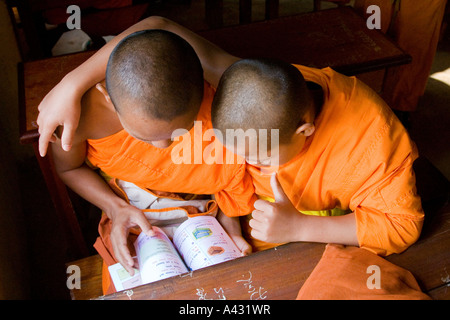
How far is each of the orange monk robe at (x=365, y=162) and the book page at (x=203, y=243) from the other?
0.34 m

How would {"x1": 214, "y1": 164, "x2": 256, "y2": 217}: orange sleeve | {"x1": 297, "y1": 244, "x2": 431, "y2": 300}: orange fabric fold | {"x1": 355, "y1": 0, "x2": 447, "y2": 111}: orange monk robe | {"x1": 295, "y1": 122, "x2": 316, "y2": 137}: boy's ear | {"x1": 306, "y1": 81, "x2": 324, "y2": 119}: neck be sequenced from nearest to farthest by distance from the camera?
{"x1": 297, "y1": 244, "x2": 431, "y2": 300}: orange fabric fold, {"x1": 295, "y1": 122, "x2": 316, "y2": 137}: boy's ear, {"x1": 306, "y1": 81, "x2": 324, "y2": 119}: neck, {"x1": 214, "y1": 164, "x2": 256, "y2": 217}: orange sleeve, {"x1": 355, "y1": 0, "x2": 447, "y2": 111}: orange monk robe

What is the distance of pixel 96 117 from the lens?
1.37 meters

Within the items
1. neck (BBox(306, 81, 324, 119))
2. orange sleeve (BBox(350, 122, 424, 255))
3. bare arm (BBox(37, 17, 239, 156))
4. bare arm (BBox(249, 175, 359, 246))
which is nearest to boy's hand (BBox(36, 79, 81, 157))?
bare arm (BBox(37, 17, 239, 156))

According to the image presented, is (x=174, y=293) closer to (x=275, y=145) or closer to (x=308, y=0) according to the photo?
(x=275, y=145)

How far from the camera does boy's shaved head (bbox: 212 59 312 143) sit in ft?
3.30

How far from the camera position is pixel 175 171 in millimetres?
1474

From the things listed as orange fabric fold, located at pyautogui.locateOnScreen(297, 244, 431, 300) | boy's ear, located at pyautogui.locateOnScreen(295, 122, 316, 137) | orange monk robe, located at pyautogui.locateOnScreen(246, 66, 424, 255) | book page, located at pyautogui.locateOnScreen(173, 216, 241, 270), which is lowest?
book page, located at pyautogui.locateOnScreen(173, 216, 241, 270)

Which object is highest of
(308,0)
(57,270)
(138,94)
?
(138,94)

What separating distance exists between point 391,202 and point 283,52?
87 cm

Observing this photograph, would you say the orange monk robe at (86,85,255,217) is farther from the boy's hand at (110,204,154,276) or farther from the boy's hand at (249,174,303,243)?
the boy's hand at (249,174,303,243)

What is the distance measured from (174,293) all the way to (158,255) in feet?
1.07

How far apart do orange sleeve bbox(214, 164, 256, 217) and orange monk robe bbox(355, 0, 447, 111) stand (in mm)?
1227

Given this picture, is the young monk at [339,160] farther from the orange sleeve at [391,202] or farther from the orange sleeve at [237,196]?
the orange sleeve at [237,196]
